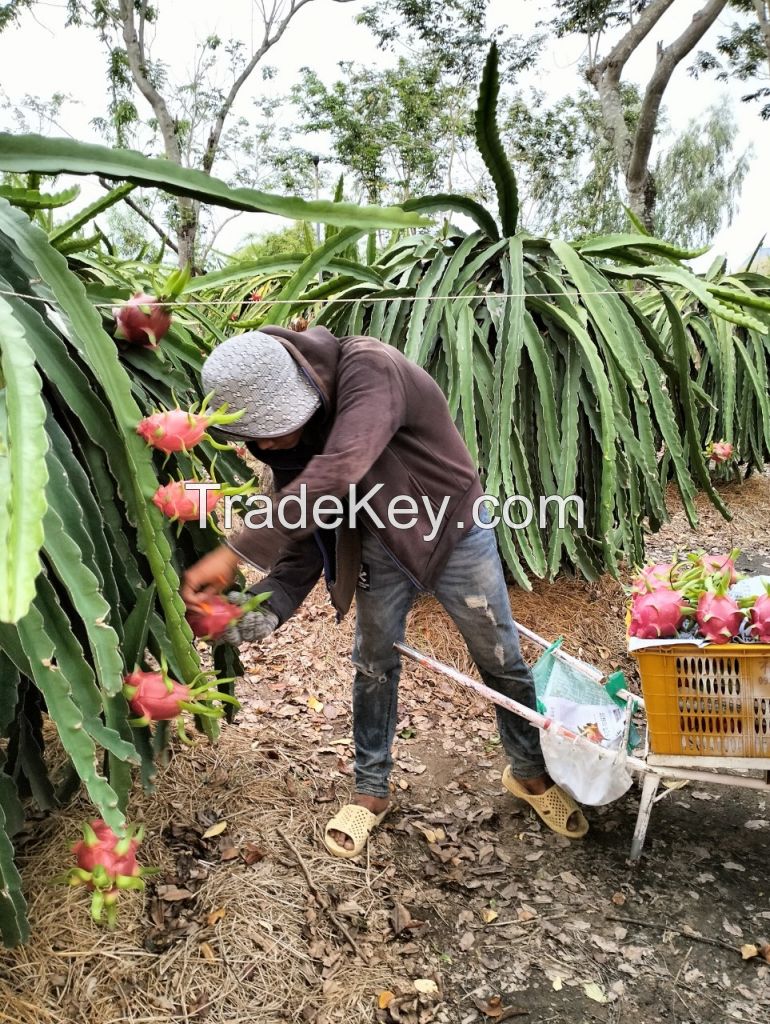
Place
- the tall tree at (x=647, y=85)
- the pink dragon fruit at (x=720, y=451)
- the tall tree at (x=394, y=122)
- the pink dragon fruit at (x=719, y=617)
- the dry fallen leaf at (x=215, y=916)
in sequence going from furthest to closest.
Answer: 1. the tall tree at (x=394, y=122)
2. the tall tree at (x=647, y=85)
3. the pink dragon fruit at (x=720, y=451)
4. the pink dragon fruit at (x=719, y=617)
5. the dry fallen leaf at (x=215, y=916)

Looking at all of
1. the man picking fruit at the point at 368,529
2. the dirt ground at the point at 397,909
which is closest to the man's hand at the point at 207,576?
the man picking fruit at the point at 368,529

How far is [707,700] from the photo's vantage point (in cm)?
177

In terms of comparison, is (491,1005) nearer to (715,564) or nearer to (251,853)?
(251,853)

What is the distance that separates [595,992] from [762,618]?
0.89m

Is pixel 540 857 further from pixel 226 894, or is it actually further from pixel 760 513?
pixel 760 513

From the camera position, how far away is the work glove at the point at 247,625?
4.96 feet

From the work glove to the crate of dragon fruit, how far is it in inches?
33.6

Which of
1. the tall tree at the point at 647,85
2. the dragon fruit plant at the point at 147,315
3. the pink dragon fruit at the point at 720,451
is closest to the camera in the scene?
the dragon fruit plant at the point at 147,315

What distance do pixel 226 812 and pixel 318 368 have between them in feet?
3.73

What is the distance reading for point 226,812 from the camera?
1.89 m

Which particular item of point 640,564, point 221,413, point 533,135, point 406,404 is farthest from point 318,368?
point 533,135

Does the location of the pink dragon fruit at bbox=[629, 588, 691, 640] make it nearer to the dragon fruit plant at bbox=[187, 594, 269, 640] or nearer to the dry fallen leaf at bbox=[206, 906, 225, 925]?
the dragon fruit plant at bbox=[187, 594, 269, 640]

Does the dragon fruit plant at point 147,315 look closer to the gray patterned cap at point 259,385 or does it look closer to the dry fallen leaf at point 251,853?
the gray patterned cap at point 259,385

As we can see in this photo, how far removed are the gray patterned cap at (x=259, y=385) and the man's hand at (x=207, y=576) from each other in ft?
0.83
